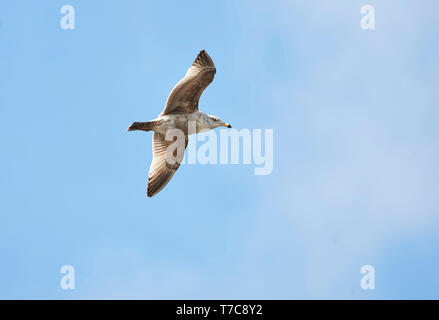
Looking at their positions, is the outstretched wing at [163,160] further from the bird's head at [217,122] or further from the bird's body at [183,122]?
the bird's head at [217,122]

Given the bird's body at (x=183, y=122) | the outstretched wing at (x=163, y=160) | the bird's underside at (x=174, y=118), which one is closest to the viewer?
the bird's underside at (x=174, y=118)

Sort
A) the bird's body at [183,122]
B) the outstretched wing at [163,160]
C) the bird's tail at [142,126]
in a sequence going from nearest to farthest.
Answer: the bird's tail at [142,126] < the bird's body at [183,122] < the outstretched wing at [163,160]

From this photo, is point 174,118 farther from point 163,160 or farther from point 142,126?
point 163,160

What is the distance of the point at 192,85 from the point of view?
50.9 ft

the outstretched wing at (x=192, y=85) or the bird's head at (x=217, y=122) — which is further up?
the outstretched wing at (x=192, y=85)

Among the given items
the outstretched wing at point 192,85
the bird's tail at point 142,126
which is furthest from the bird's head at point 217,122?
the bird's tail at point 142,126

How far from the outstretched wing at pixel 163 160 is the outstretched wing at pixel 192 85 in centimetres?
88

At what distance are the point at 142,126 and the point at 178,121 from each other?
859mm

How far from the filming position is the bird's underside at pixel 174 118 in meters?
15.5

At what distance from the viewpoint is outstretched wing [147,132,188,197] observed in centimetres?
1631

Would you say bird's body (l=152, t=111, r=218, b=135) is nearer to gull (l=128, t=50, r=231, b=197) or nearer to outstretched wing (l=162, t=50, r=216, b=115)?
gull (l=128, t=50, r=231, b=197)

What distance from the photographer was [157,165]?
53.7 ft

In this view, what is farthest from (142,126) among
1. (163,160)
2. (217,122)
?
(217,122)
